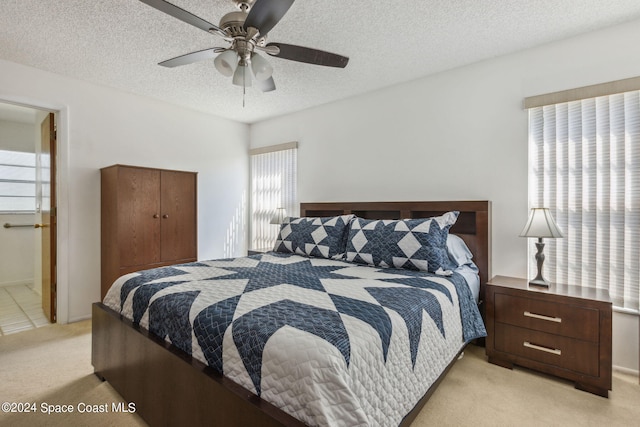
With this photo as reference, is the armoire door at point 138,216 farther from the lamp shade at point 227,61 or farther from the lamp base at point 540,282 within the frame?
the lamp base at point 540,282

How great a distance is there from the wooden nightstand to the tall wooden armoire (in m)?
3.06

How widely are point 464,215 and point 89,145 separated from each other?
3727 mm

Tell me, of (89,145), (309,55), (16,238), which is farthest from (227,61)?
(16,238)

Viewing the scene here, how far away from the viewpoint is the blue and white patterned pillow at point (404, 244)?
219 centimetres

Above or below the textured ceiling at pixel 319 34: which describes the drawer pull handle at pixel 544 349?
below

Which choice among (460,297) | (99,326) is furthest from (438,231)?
(99,326)

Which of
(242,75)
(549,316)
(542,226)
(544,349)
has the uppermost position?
(242,75)

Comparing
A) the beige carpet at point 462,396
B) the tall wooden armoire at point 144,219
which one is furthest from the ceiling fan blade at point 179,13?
the beige carpet at point 462,396

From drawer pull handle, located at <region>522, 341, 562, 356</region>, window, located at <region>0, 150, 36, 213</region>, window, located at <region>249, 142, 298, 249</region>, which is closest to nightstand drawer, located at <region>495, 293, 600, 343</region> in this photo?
drawer pull handle, located at <region>522, 341, 562, 356</region>

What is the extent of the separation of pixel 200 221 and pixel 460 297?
3.31 meters

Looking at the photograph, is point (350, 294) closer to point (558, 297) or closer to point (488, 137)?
point (558, 297)

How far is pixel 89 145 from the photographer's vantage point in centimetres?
315

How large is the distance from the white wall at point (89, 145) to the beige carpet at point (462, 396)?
92cm

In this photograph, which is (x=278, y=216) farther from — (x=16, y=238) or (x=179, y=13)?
(x=16, y=238)
